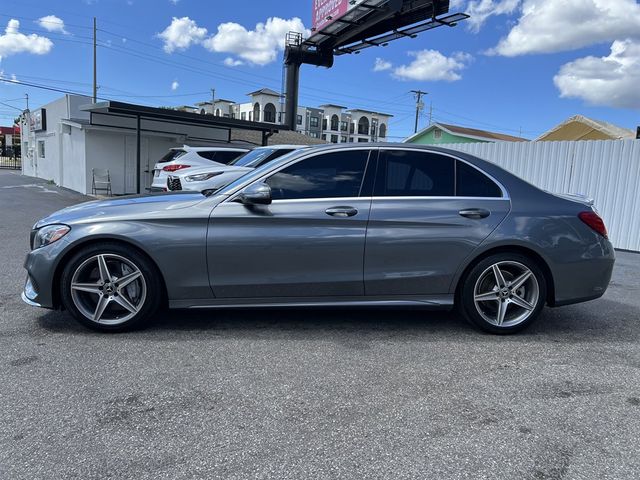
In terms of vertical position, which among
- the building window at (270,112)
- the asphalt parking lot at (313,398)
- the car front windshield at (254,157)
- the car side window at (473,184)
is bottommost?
the asphalt parking lot at (313,398)

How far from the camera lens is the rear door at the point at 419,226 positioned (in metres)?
4.23

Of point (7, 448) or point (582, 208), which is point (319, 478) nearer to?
point (7, 448)

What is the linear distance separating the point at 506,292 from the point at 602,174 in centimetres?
759

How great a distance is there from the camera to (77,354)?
372 cm

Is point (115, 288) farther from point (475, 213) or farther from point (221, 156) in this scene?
point (221, 156)

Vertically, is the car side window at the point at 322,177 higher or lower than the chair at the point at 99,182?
higher

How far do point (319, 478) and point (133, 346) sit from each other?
7.00 feet

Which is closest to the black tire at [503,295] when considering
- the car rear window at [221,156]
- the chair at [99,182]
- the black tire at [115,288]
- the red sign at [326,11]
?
the black tire at [115,288]

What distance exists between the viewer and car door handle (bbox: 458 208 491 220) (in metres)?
4.32

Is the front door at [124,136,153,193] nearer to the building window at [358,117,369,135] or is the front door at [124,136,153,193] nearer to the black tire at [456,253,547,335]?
the black tire at [456,253,547,335]

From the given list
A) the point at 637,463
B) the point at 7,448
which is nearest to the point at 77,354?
the point at 7,448

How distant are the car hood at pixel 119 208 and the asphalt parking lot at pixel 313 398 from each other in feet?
3.09

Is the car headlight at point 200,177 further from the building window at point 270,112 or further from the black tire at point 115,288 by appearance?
the building window at point 270,112

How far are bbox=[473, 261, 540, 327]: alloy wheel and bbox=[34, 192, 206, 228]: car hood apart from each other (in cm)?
258
